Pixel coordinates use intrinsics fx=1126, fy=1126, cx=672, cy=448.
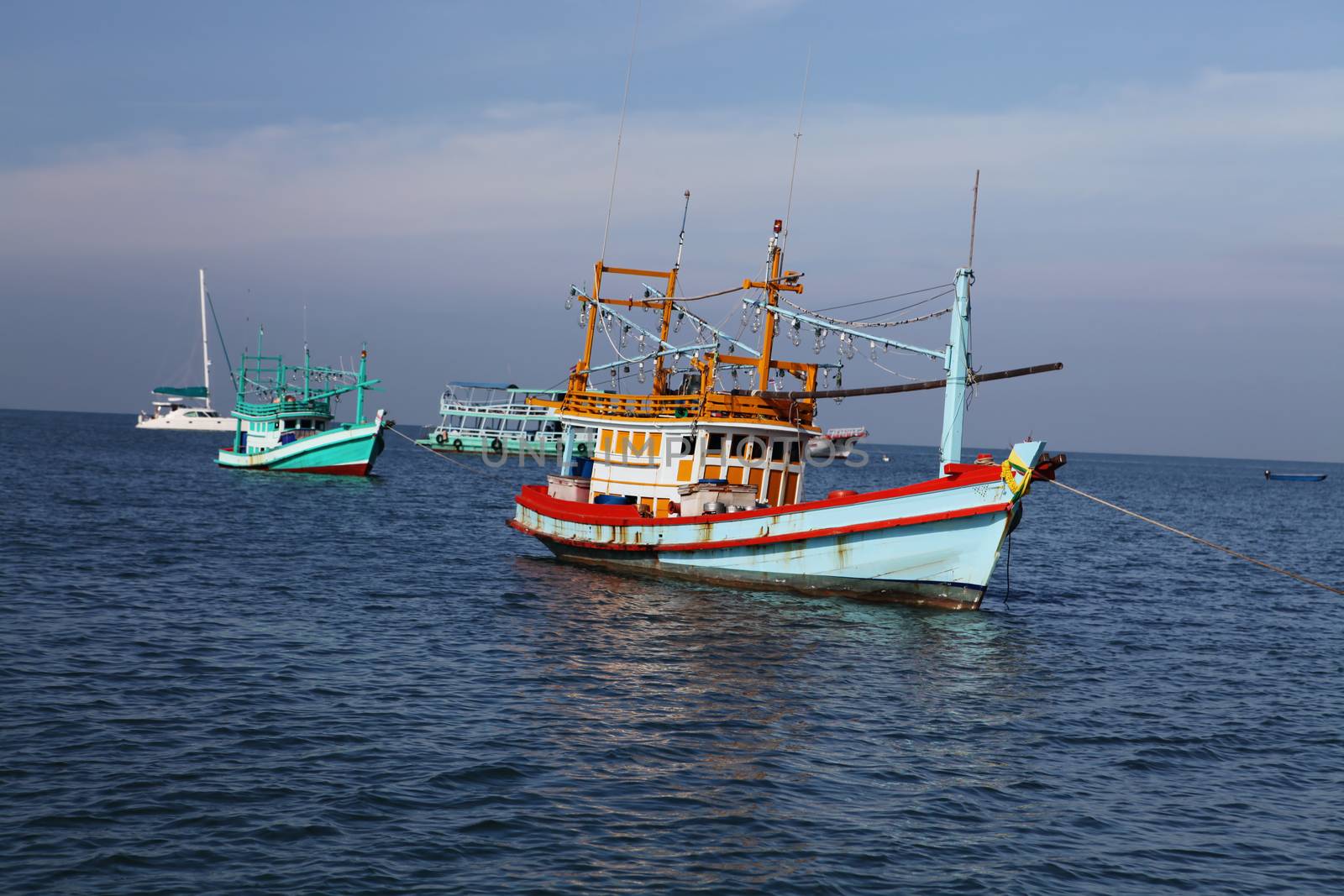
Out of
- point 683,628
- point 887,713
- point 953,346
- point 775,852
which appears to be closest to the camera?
point 775,852

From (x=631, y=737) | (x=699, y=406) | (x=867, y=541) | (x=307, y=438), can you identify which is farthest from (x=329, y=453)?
(x=631, y=737)

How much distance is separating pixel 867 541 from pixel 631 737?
12.0 m

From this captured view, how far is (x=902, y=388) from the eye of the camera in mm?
28344

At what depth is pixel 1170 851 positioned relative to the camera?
39.6 feet

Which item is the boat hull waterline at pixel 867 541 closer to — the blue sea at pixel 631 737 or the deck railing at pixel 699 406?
the blue sea at pixel 631 737

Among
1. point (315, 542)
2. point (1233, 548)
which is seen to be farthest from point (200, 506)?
point (1233, 548)

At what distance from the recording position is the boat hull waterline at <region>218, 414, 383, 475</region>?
72438mm

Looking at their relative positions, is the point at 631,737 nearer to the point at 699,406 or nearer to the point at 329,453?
the point at 699,406

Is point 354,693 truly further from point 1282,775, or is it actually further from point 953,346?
point 953,346

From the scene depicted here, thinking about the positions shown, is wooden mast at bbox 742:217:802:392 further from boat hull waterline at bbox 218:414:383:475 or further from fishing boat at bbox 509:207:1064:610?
boat hull waterline at bbox 218:414:383:475

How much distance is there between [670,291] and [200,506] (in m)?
26.6

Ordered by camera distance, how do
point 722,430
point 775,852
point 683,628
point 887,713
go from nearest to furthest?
point 775,852, point 887,713, point 683,628, point 722,430

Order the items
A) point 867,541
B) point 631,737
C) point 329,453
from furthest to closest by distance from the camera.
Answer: point 329,453, point 867,541, point 631,737

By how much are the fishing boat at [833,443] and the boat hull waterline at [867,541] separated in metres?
4.53
